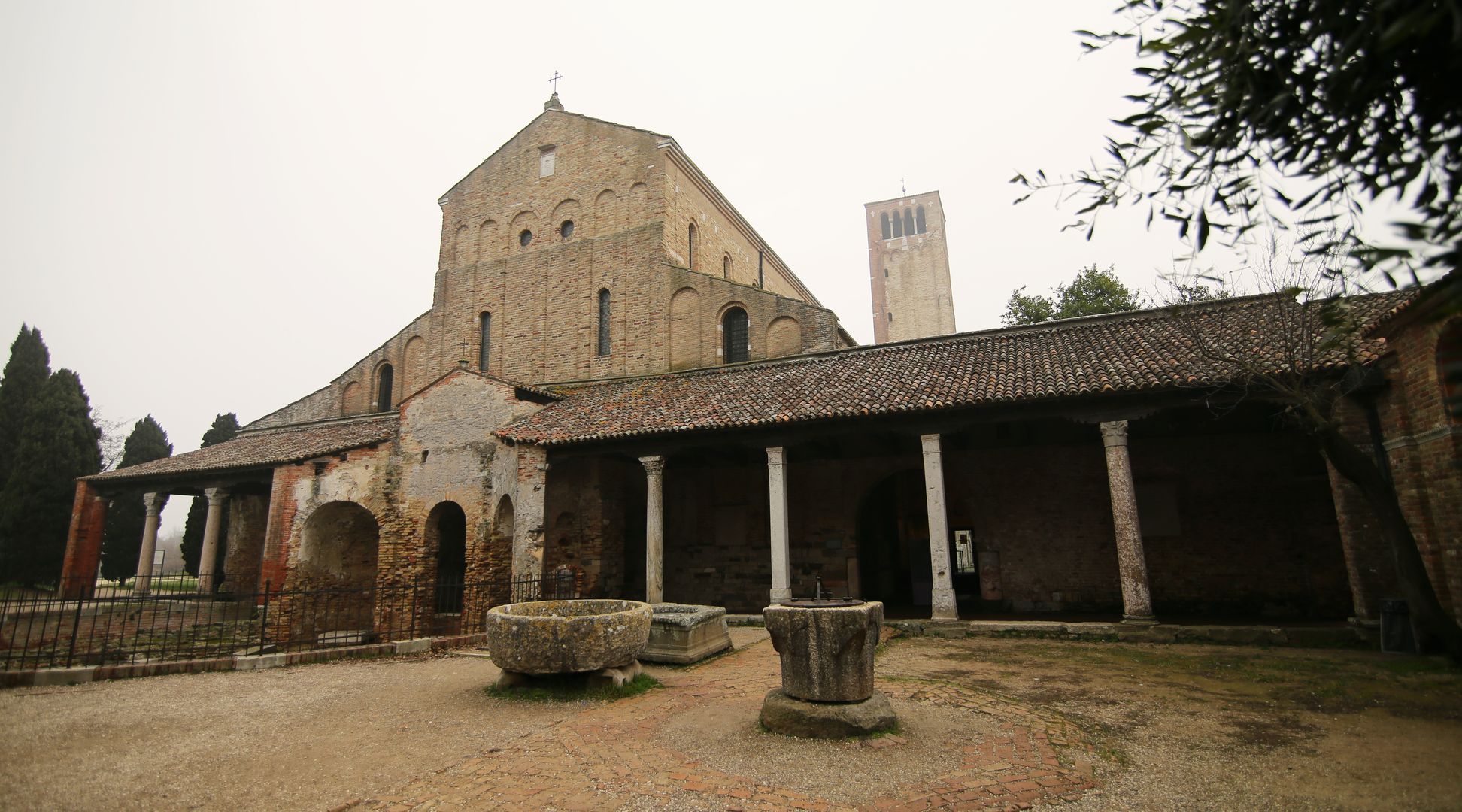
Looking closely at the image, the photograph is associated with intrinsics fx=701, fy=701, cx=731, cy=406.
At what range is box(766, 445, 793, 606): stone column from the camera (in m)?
12.9

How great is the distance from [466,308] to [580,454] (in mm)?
9772

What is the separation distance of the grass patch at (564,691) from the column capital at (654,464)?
7.23 m

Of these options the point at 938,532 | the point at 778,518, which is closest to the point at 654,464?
the point at 778,518

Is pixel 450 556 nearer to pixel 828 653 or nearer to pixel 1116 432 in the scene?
pixel 828 653

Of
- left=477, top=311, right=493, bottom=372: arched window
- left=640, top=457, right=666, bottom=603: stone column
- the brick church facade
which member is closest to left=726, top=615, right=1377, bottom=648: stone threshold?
the brick church facade

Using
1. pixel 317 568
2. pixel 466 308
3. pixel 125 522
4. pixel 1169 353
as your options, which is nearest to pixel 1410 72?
pixel 1169 353

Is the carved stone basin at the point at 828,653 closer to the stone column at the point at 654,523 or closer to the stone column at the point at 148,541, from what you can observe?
the stone column at the point at 654,523

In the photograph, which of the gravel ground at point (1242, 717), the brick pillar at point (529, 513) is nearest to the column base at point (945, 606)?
the gravel ground at point (1242, 717)

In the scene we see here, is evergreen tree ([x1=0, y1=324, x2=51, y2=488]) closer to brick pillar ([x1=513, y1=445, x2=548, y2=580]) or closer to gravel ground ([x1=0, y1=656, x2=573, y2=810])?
brick pillar ([x1=513, y1=445, x2=548, y2=580])

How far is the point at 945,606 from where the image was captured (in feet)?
37.8

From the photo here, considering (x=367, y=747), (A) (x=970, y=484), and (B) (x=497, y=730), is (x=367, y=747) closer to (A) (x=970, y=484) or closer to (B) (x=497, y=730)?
(B) (x=497, y=730)

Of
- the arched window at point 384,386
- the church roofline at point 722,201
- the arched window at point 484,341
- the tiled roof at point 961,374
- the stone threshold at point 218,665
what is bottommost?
the stone threshold at point 218,665

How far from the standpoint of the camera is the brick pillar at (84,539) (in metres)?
21.0

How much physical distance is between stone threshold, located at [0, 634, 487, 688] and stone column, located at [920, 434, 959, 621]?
7348 mm
